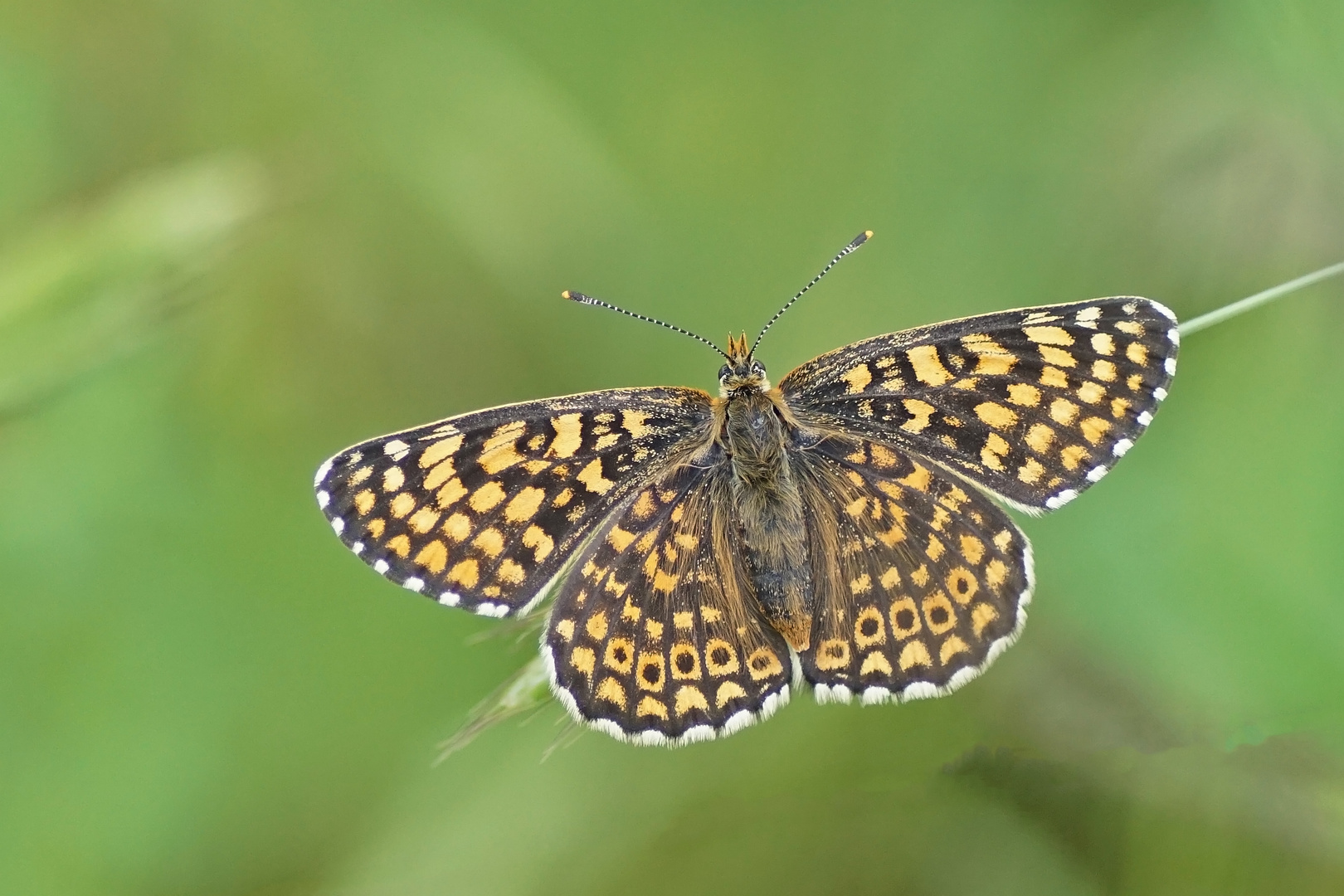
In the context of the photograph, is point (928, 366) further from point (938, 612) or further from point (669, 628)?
point (669, 628)

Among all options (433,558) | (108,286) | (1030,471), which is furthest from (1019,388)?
(108,286)

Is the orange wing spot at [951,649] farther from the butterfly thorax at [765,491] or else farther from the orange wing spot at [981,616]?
the butterfly thorax at [765,491]

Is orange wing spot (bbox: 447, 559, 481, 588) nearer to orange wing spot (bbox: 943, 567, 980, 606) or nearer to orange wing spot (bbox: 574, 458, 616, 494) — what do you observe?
orange wing spot (bbox: 574, 458, 616, 494)

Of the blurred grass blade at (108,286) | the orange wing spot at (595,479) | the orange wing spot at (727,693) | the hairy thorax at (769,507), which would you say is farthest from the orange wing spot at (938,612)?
the blurred grass blade at (108,286)

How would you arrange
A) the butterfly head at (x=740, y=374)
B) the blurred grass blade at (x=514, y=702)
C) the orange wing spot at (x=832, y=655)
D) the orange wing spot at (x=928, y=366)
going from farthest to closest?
the butterfly head at (x=740, y=374), the orange wing spot at (x=928, y=366), the orange wing spot at (x=832, y=655), the blurred grass blade at (x=514, y=702)

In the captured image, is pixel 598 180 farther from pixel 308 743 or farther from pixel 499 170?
pixel 308 743
